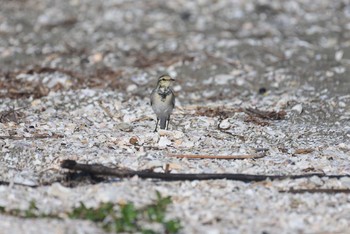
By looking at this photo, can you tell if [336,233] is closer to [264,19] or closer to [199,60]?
[199,60]

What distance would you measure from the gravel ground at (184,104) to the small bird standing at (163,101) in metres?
0.26

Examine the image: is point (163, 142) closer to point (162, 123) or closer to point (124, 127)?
point (162, 123)

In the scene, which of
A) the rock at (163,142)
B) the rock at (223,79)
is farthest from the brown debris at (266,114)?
the rock at (163,142)

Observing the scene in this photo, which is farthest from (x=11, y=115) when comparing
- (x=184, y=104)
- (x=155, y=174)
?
(x=155, y=174)

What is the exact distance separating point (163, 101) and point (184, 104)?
79.6 inches

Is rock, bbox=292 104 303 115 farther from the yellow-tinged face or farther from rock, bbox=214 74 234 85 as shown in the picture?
the yellow-tinged face

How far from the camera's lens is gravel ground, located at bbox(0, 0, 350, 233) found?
7.48 meters

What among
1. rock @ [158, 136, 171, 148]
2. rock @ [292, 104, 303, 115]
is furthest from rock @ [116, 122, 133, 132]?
rock @ [292, 104, 303, 115]

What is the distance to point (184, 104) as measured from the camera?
1229cm

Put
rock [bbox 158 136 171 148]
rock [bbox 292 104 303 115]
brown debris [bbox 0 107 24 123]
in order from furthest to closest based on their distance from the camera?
1. rock [bbox 292 104 303 115]
2. brown debris [bbox 0 107 24 123]
3. rock [bbox 158 136 171 148]

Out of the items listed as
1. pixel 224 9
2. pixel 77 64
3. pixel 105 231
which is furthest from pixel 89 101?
pixel 224 9

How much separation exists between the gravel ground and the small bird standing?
0.85ft

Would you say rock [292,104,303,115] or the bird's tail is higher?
rock [292,104,303,115]

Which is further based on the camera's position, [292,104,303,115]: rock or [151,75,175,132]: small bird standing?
[292,104,303,115]: rock
